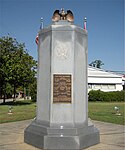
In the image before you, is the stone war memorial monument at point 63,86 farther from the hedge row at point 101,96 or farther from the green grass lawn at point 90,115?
the hedge row at point 101,96

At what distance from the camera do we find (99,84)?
160ft

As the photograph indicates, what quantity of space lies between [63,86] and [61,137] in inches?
58.0

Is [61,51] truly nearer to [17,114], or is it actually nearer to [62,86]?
[62,86]

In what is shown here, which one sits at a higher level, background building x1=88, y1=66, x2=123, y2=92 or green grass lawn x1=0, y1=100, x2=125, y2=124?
background building x1=88, y1=66, x2=123, y2=92

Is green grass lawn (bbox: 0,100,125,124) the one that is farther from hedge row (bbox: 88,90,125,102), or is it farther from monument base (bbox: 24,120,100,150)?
hedge row (bbox: 88,90,125,102)

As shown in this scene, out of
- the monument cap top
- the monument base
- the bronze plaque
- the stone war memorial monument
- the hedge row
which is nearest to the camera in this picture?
the monument base

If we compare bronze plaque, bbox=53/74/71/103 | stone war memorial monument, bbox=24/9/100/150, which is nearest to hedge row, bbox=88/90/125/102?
stone war memorial monument, bbox=24/9/100/150

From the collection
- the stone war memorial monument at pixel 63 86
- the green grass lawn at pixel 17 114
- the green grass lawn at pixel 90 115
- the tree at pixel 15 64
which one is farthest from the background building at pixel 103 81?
the stone war memorial monument at pixel 63 86

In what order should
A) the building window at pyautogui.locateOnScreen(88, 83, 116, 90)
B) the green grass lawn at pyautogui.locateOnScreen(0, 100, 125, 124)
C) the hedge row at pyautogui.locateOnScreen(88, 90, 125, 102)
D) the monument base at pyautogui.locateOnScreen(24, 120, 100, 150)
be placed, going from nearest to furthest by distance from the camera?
the monument base at pyautogui.locateOnScreen(24, 120, 100, 150) → the green grass lawn at pyautogui.locateOnScreen(0, 100, 125, 124) → the hedge row at pyautogui.locateOnScreen(88, 90, 125, 102) → the building window at pyautogui.locateOnScreen(88, 83, 116, 90)

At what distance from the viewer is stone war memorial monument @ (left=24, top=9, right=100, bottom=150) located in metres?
6.93

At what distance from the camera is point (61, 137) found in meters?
6.47

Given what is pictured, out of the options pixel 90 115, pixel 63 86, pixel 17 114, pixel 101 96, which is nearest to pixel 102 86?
pixel 101 96

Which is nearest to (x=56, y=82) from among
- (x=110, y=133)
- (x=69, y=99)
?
(x=69, y=99)

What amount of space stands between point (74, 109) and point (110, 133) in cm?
275
